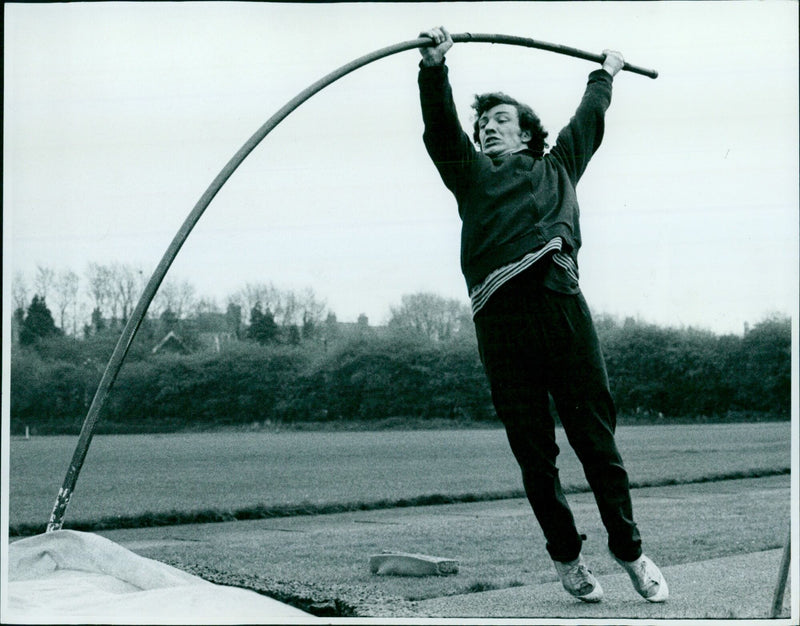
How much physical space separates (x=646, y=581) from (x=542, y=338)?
3.06ft

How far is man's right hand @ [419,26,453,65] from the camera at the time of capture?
3.57 meters

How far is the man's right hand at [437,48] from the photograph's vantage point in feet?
11.7

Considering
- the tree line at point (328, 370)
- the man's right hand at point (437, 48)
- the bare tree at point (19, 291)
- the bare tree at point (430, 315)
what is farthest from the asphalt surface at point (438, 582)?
the man's right hand at point (437, 48)

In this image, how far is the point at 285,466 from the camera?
5117 mm

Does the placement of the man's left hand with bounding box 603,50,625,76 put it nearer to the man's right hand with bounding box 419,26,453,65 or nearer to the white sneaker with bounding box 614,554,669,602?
the man's right hand with bounding box 419,26,453,65

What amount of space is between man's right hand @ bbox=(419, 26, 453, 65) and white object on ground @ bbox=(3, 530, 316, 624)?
1.97 m

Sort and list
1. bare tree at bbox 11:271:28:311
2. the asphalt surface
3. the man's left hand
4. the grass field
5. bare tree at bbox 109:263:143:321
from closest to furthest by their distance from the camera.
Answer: the asphalt surface
the man's left hand
bare tree at bbox 11:271:28:311
bare tree at bbox 109:263:143:321
the grass field

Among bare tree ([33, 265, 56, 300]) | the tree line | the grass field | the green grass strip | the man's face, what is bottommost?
the green grass strip

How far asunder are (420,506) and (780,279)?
108 inches

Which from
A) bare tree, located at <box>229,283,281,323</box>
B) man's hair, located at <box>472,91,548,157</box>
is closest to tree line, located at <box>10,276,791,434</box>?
bare tree, located at <box>229,283,281,323</box>

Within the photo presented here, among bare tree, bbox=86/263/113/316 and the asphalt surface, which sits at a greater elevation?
bare tree, bbox=86/263/113/316

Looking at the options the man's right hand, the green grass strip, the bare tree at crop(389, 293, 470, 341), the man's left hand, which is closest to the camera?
the man's right hand

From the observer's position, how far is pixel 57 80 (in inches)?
160

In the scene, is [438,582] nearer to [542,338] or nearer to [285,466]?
[542,338]
